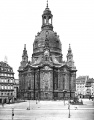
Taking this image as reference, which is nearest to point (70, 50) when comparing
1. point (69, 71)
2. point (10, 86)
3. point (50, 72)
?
point (69, 71)

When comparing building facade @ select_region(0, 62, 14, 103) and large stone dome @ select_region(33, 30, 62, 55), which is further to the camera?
large stone dome @ select_region(33, 30, 62, 55)

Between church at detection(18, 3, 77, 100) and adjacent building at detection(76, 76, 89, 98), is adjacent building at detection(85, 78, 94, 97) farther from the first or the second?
church at detection(18, 3, 77, 100)

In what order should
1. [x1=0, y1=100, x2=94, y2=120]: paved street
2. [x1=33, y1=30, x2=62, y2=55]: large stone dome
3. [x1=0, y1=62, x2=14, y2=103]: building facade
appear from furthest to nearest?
1. [x1=33, y1=30, x2=62, y2=55]: large stone dome
2. [x1=0, y1=62, x2=14, y2=103]: building facade
3. [x1=0, y1=100, x2=94, y2=120]: paved street

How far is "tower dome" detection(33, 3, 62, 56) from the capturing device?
13325cm

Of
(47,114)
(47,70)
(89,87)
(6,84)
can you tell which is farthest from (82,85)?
(47,114)

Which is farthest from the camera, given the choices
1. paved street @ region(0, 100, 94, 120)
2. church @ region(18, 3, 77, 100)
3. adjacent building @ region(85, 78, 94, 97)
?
adjacent building @ region(85, 78, 94, 97)

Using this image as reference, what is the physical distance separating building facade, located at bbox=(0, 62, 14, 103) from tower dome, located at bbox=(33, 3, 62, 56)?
113 ft

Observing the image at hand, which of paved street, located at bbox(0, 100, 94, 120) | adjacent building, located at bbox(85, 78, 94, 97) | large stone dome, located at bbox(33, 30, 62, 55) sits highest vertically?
large stone dome, located at bbox(33, 30, 62, 55)

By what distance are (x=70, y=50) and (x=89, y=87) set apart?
5377cm

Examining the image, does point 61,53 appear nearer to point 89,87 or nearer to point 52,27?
point 52,27

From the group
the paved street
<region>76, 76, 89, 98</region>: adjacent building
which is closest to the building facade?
the paved street

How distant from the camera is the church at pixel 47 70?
121000 mm

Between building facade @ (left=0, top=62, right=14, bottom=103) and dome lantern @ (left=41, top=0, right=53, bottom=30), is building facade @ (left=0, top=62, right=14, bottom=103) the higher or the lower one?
the lower one

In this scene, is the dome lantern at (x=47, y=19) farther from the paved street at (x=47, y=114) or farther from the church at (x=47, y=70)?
the paved street at (x=47, y=114)
